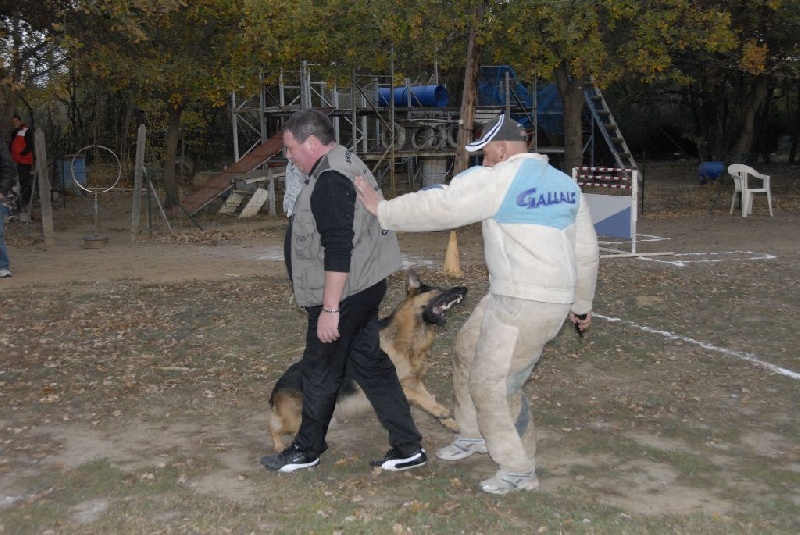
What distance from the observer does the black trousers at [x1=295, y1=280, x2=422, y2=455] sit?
417 cm

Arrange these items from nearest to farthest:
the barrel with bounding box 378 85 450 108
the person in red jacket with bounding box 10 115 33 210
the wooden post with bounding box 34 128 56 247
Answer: the wooden post with bounding box 34 128 56 247 < the person in red jacket with bounding box 10 115 33 210 < the barrel with bounding box 378 85 450 108

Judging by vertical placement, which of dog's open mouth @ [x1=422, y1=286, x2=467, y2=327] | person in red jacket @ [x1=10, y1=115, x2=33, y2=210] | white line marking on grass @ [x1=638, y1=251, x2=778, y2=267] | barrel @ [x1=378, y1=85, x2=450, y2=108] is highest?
barrel @ [x1=378, y1=85, x2=450, y2=108]

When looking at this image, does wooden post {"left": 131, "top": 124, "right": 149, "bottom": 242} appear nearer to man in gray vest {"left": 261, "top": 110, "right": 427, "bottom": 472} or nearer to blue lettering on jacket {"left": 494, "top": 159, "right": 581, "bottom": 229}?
man in gray vest {"left": 261, "top": 110, "right": 427, "bottom": 472}

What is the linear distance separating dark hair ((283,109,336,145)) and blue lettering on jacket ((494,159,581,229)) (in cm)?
90

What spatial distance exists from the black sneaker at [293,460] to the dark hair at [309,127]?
156 cm

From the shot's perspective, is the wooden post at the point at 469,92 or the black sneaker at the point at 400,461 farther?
the wooden post at the point at 469,92

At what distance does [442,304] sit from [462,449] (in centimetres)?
77

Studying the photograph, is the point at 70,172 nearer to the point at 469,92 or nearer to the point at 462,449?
the point at 469,92

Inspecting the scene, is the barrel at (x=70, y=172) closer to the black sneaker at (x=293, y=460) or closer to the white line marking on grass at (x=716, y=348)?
the white line marking on grass at (x=716, y=348)

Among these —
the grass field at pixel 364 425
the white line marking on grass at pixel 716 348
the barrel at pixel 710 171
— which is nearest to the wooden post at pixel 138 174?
the grass field at pixel 364 425

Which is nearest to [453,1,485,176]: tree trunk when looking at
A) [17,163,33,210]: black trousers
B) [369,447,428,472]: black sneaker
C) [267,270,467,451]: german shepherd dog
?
[17,163,33,210]: black trousers

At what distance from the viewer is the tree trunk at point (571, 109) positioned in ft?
55.4

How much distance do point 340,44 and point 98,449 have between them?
10686 mm

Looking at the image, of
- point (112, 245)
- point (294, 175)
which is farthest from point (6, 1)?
point (294, 175)
